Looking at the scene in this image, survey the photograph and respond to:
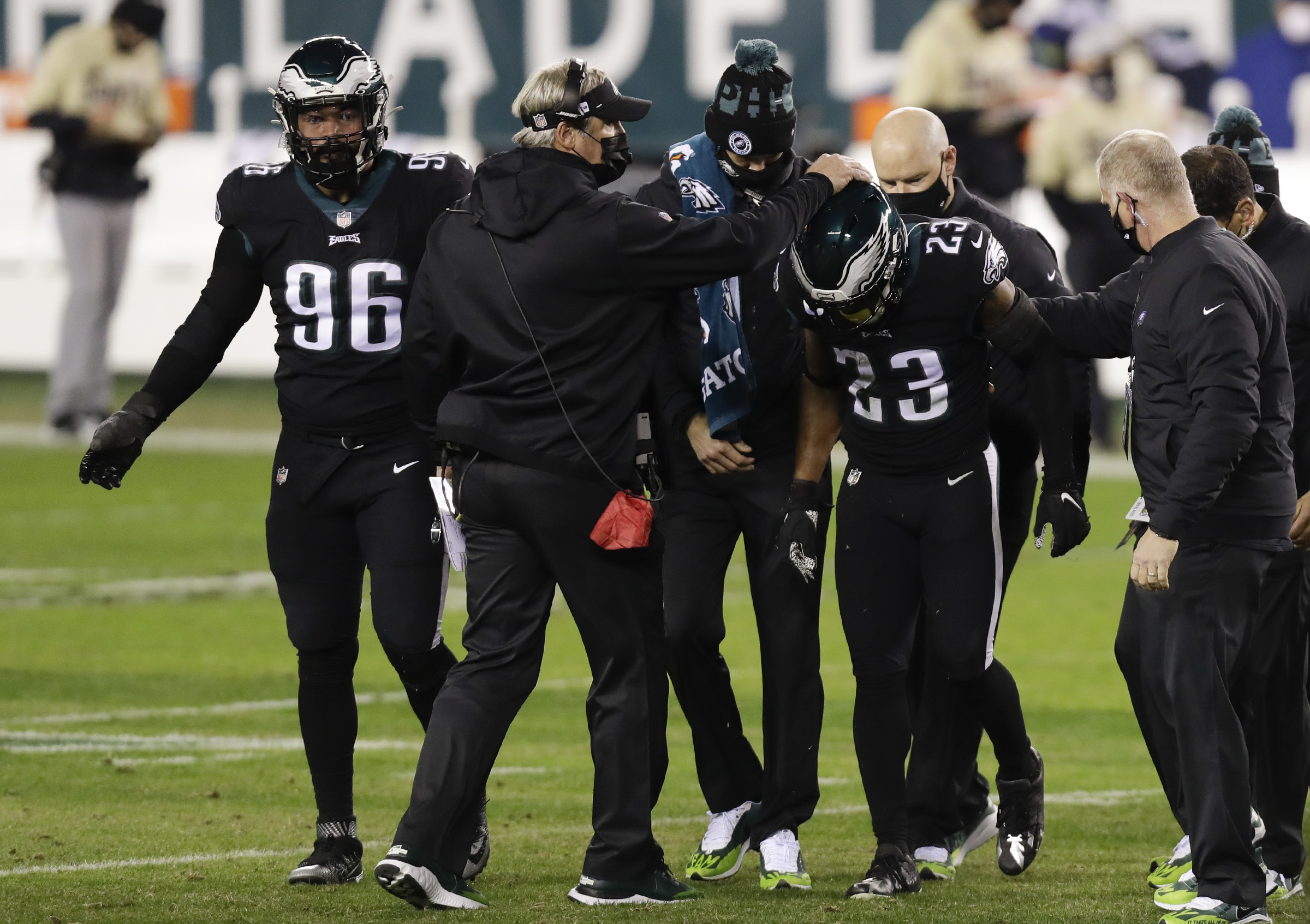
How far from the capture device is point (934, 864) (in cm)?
561

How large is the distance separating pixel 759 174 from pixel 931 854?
1808mm

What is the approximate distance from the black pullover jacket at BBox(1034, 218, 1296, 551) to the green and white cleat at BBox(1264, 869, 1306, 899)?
92 centimetres

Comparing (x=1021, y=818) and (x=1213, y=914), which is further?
(x=1021, y=818)

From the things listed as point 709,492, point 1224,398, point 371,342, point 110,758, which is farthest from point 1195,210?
point 110,758

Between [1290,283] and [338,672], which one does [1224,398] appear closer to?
[1290,283]

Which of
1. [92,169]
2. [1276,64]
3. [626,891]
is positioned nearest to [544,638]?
[626,891]

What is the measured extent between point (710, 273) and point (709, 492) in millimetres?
904

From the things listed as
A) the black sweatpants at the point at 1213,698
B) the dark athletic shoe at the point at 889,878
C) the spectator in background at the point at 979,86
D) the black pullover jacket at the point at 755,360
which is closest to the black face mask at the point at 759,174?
the black pullover jacket at the point at 755,360

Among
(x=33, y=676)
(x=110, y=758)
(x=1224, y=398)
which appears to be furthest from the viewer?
(x=33, y=676)

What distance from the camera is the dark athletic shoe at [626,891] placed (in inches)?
198

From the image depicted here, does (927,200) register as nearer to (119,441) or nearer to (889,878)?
(889,878)

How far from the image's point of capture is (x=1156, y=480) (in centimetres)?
486

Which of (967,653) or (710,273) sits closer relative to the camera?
(710,273)

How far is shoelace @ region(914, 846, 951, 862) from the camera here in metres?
5.65
